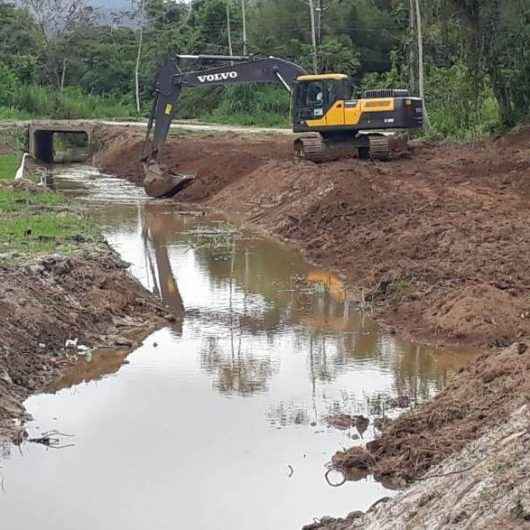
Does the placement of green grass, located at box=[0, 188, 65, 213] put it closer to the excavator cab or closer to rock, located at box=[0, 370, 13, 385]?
the excavator cab

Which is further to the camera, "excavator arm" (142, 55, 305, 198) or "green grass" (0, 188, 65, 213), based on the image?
"excavator arm" (142, 55, 305, 198)

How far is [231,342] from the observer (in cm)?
1495

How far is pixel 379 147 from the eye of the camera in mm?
29500

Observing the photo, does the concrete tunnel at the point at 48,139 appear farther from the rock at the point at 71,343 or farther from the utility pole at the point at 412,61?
the rock at the point at 71,343

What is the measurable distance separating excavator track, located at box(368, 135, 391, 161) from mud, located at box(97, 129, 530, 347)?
18.2 inches

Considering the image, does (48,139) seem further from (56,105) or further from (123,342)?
(123,342)

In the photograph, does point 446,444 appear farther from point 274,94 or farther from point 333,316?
point 274,94

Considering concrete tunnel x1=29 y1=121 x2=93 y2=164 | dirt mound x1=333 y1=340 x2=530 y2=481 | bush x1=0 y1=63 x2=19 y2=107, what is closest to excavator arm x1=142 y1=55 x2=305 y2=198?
concrete tunnel x1=29 y1=121 x2=93 y2=164

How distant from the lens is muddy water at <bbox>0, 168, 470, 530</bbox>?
30.3ft

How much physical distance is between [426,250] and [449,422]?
8.72 m

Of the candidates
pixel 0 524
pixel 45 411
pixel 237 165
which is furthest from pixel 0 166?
pixel 0 524

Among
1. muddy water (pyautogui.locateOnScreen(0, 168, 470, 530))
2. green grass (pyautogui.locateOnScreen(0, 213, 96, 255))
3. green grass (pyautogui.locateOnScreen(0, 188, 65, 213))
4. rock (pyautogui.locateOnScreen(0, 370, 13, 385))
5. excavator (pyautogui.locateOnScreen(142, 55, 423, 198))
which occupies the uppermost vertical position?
excavator (pyautogui.locateOnScreen(142, 55, 423, 198))

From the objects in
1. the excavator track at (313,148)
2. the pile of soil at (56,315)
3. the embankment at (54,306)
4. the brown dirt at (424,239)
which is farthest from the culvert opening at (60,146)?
the pile of soil at (56,315)

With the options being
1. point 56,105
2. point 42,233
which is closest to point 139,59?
point 56,105
